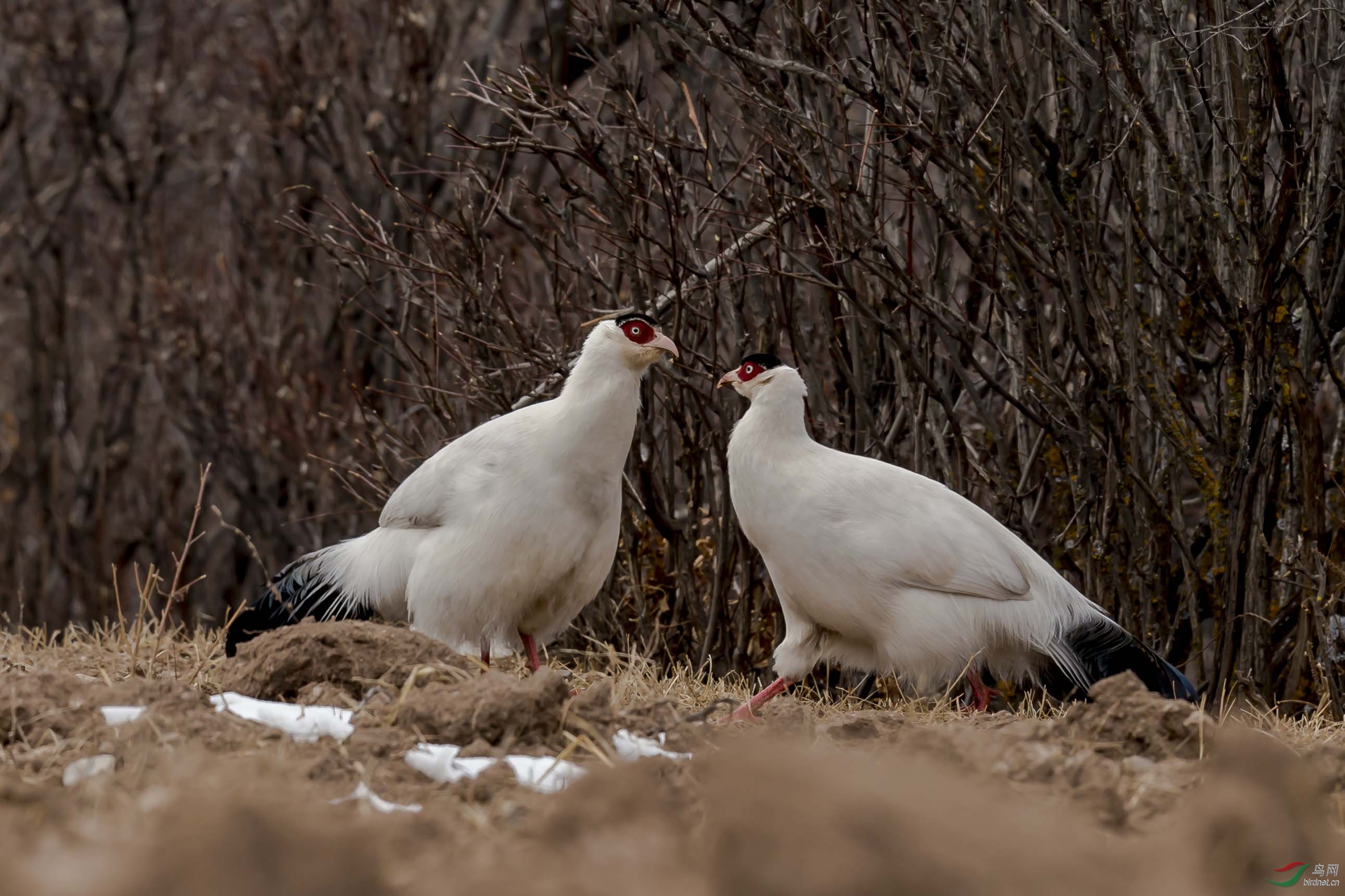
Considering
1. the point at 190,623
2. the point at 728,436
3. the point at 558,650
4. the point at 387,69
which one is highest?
the point at 387,69

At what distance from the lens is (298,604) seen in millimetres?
5434

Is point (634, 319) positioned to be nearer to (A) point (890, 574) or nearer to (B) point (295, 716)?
(A) point (890, 574)

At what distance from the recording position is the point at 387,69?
12.0 meters

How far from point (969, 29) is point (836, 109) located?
676mm

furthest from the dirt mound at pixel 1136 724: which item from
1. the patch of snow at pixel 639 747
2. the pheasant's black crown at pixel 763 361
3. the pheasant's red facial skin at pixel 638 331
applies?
the pheasant's red facial skin at pixel 638 331

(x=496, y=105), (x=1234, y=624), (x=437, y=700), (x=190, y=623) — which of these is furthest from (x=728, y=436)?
(x=190, y=623)

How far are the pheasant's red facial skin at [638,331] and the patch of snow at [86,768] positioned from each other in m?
2.49

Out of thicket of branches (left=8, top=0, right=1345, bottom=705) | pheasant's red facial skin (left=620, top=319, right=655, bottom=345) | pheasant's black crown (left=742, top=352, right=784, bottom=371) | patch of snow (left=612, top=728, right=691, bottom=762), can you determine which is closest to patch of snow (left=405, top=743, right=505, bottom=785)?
patch of snow (left=612, top=728, right=691, bottom=762)

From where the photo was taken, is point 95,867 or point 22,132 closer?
point 95,867

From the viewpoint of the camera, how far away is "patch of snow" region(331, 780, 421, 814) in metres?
2.74

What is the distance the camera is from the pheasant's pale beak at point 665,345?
4984 millimetres

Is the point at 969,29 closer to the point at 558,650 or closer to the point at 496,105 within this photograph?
the point at 496,105

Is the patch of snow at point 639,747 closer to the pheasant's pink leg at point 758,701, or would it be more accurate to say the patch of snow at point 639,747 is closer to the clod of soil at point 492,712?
the clod of soil at point 492,712

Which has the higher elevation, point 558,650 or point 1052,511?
point 1052,511
